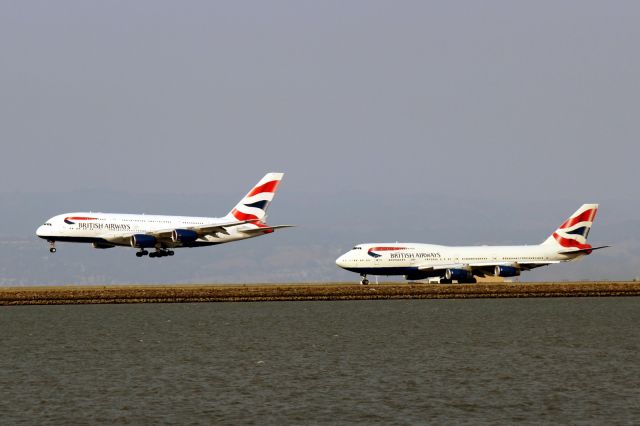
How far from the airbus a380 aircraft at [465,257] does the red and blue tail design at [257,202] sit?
13051 mm

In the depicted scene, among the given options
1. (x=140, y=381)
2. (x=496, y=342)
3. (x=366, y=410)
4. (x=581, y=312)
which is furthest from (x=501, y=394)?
(x=581, y=312)

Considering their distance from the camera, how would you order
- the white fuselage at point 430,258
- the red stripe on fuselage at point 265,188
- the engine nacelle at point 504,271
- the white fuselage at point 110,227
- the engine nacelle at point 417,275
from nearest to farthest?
the white fuselage at point 110,227 → the white fuselage at point 430,258 → the engine nacelle at point 417,275 → the engine nacelle at point 504,271 → the red stripe on fuselage at point 265,188

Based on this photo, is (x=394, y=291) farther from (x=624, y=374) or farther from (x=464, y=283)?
(x=624, y=374)

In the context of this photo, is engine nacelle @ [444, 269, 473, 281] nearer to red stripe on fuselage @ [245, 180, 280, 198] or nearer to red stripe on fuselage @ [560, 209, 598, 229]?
red stripe on fuselage @ [560, 209, 598, 229]

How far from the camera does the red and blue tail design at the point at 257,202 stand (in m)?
152

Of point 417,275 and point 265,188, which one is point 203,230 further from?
point 417,275

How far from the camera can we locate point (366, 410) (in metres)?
45.5

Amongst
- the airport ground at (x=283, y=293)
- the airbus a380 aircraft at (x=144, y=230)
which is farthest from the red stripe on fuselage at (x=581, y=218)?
the airbus a380 aircraft at (x=144, y=230)

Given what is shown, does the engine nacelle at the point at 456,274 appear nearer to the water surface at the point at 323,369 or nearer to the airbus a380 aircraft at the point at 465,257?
the airbus a380 aircraft at the point at 465,257

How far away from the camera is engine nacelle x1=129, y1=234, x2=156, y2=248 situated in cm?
13450

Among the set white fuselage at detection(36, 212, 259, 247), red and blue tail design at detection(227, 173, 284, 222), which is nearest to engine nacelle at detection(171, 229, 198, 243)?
white fuselage at detection(36, 212, 259, 247)

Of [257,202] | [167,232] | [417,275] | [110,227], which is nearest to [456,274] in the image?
→ [417,275]

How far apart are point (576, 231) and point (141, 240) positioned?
58.3 meters

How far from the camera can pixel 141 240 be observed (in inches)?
5310
